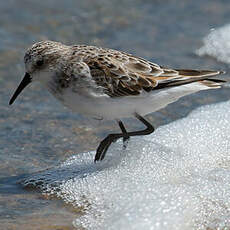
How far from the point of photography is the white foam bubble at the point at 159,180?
5.41m

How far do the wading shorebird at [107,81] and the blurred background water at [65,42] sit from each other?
1009 millimetres

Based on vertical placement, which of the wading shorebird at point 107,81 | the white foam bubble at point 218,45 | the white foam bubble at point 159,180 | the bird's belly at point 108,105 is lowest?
the white foam bubble at point 159,180

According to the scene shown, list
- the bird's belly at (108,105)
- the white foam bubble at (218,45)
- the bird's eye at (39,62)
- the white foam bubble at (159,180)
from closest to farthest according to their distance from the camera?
the white foam bubble at (159,180) < the bird's belly at (108,105) < the bird's eye at (39,62) < the white foam bubble at (218,45)

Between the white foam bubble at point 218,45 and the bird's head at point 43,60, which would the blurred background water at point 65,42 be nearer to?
the white foam bubble at point 218,45

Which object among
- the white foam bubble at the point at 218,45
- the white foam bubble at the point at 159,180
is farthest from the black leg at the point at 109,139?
the white foam bubble at the point at 218,45

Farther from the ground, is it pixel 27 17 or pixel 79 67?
Answer: pixel 79 67

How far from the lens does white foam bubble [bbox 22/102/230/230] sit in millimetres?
5414

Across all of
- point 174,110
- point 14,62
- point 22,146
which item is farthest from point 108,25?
point 22,146

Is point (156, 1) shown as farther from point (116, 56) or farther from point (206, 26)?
point (116, 56)

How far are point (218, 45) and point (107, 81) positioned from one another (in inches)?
185

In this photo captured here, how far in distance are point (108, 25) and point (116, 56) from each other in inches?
181

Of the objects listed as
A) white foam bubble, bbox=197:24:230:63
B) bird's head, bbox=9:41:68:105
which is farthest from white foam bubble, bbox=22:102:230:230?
white foam bubble, bbox=197:24:230:63

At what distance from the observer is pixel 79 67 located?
596 centimetres

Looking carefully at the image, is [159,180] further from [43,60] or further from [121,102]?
[43,60]
